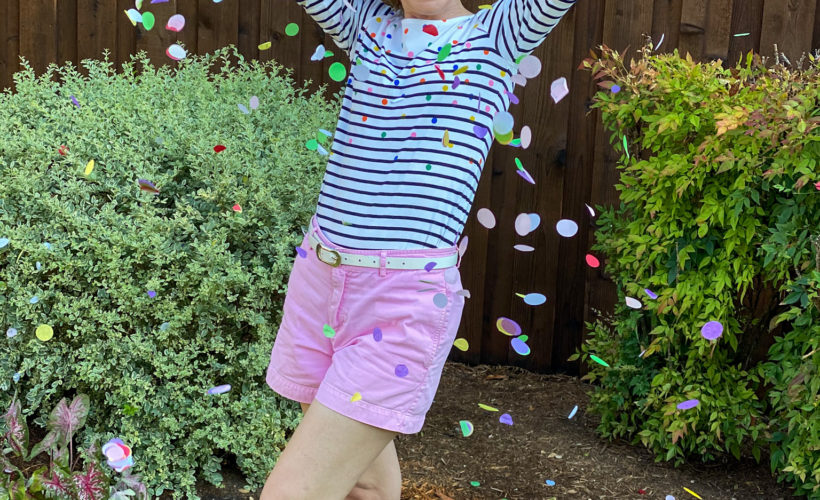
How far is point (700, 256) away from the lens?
3.06 meters

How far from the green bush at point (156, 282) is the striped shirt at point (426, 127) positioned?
0.98 meters

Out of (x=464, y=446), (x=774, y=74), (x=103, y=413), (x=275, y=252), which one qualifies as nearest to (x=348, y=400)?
(x=275, y=252)

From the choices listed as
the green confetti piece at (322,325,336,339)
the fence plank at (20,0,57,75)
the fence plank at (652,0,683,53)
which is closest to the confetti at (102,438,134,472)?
the green confetti piece at (322,325,336,339)

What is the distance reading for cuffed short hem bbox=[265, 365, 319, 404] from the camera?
6.23 ft

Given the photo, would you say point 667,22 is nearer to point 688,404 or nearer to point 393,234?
point 688,404

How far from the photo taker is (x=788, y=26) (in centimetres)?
347

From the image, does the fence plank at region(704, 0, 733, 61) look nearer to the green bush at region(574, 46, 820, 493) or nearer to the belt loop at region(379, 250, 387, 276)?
the green bush at region(574, 46, 820, 493)

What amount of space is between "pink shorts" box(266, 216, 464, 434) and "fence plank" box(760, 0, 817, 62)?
232 centimetres

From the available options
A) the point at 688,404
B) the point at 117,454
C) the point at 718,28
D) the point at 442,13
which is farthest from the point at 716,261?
the point at 117,454

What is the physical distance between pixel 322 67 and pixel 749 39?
1.89m

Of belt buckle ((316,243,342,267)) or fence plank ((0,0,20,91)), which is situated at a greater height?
fence plank ((0,0,20,91))

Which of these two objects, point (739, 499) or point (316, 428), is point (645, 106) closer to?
point (739, 499)

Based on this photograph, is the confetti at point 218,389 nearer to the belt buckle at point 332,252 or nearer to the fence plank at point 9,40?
the belt buckle at point 332,252

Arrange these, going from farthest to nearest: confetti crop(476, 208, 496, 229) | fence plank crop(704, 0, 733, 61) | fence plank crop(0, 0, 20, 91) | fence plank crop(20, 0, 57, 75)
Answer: fence plank crop(0, 0, 20, 91)
fence plank crop(20, 0, 57, 75)
fence plank crop(704, 0, 733, 61)
confetti crop(476, 208, 496, 229)
